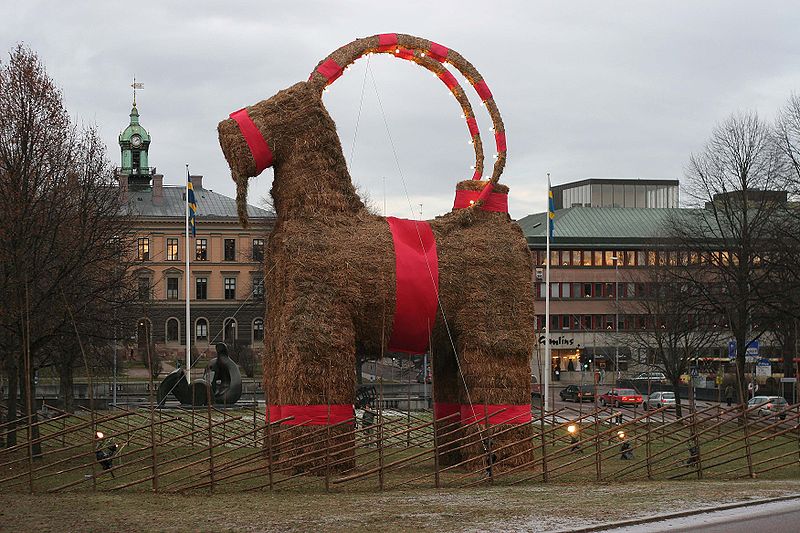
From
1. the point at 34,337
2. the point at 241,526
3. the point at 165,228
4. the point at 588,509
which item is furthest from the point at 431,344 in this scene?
the point at 165,228

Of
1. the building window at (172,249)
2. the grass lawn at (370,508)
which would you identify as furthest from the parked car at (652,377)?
the grass lawn at (370,508)

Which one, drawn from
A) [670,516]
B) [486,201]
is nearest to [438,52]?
[486,201]

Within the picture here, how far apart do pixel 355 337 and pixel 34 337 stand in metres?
10.1

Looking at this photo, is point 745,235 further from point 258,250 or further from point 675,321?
point 258,250

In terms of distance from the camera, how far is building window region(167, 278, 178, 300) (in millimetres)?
84938

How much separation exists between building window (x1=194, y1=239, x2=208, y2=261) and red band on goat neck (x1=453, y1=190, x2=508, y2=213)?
64883 millimetres

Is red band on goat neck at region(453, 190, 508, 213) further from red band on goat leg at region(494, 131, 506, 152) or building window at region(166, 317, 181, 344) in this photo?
building window at region(166, 317, 181, 344)

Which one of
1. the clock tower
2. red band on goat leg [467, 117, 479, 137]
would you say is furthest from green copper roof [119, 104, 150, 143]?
red band on goat leg [467, 117, 479, 137]

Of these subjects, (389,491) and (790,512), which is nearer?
(790,512)

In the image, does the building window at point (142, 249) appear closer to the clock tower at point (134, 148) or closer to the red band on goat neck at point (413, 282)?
the clock tower at point (134, 148)

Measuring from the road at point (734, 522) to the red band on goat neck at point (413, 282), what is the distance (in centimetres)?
634

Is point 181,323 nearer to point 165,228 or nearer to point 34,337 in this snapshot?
point 165,228

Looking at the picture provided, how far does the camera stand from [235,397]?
960 inches

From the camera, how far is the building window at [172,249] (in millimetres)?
83312
